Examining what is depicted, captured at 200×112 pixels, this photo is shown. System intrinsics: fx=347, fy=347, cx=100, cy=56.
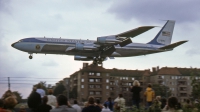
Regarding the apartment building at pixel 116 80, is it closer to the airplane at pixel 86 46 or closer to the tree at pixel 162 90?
the tree at pixel 162 90

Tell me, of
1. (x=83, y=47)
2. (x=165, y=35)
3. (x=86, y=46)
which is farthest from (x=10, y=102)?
(x=165, y=35)

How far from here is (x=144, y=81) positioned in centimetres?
10750

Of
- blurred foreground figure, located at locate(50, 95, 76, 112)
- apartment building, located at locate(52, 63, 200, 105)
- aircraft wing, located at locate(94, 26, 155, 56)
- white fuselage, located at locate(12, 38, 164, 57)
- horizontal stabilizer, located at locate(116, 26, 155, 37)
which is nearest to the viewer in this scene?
blurred foreground figure, located at locate(50, 95, 76, 112)

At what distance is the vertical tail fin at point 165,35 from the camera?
5066 centimetres

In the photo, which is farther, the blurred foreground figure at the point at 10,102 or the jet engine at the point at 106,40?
the jet engine at the point at 106,40

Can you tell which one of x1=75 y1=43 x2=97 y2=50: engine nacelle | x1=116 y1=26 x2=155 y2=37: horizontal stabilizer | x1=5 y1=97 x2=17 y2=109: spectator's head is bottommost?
x1=5 y1=97 x2=17 y2=109: spectator's head

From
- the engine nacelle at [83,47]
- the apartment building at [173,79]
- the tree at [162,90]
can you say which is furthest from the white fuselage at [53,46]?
the apartment building at [173,79]

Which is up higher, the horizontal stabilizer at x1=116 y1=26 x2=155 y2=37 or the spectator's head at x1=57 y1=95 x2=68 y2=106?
the horizontal stabilizer at x1=116 y1=26 x2=155 y2=37

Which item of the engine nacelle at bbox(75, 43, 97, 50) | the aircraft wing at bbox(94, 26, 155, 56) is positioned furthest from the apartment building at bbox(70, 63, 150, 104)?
the aircraft wing at bbox(94, 26, 155, 56)

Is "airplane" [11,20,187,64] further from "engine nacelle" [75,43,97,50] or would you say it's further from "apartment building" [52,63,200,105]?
"apartment building" [52,63,200,105]

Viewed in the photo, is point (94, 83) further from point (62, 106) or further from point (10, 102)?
point (10, 102)

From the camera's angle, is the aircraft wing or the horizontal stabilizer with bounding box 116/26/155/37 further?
the aircraft wing

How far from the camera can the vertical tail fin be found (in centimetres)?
5066

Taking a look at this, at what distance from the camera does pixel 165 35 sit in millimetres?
52219
